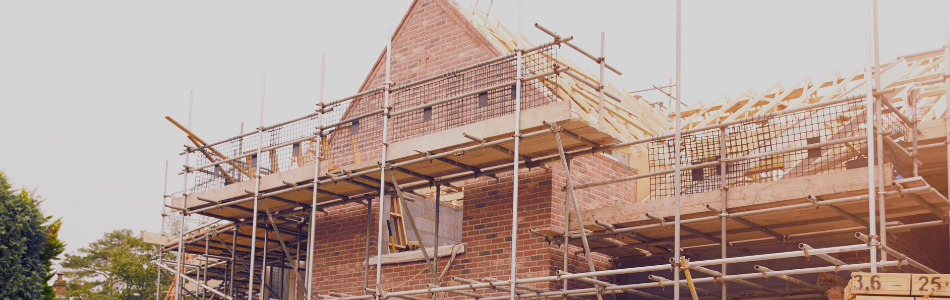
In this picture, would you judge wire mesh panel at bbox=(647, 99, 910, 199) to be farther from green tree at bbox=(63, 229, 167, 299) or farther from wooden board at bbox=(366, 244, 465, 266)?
green tree at bbox=(63, 229, 167, 299)

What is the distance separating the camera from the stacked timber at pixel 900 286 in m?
7.65

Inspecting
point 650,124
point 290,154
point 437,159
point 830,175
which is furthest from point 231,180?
point 830,175

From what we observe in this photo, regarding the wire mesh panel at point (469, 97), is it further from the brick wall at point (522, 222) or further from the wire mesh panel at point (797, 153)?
the wire mesh panel at point (797, 153)

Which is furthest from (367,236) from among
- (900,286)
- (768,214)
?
(900,286)

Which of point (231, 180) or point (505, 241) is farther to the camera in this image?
point (231, 180)

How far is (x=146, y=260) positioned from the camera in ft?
141

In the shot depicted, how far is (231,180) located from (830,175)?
10.6 m

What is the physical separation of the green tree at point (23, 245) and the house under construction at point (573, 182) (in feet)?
7.47

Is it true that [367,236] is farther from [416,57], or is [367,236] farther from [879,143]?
[879,143]

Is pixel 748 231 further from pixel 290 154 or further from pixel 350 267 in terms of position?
pixel 290 154

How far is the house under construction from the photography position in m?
10.5

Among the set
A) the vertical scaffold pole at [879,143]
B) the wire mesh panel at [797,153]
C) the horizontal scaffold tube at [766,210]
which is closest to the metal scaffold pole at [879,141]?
the vertical scaffold pole at [879,143]

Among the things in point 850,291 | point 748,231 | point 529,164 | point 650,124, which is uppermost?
point 650,124

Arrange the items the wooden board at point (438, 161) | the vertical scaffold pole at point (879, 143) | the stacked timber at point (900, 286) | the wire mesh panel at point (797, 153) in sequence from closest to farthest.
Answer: the stacked timber at point (900, 286) → the vertical scaffold pole at point (879, 143) → the wire mesh panel at point (797, 153) → the wooden board at point (438, 161)
